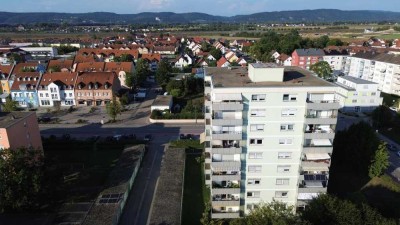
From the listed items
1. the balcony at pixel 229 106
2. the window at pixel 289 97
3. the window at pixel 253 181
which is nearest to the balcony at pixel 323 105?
the window at pixel 289 97

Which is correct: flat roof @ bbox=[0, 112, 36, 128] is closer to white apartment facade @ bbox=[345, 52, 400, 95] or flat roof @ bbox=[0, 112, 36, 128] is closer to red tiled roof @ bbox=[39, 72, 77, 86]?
red tiled roof @ bbox=[39, 72, 77, 86]

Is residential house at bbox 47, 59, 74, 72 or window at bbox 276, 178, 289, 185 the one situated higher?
residential house at bbox 47, 59, 74, 72

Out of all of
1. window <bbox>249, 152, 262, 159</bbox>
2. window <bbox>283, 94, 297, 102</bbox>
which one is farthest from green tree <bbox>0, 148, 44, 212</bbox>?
window <bbox>283, 94, 297, 102</bbox>

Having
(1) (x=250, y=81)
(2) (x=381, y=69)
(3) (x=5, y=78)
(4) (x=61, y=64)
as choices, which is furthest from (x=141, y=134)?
(2) (x=381, y=69)

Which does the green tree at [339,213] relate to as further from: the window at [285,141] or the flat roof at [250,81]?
the flat roof at [250,81]

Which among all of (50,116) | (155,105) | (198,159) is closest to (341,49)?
(155,105)

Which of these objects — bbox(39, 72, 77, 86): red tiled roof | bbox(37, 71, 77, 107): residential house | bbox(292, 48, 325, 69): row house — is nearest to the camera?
bbox(37, 71, 77, 107): residential house
